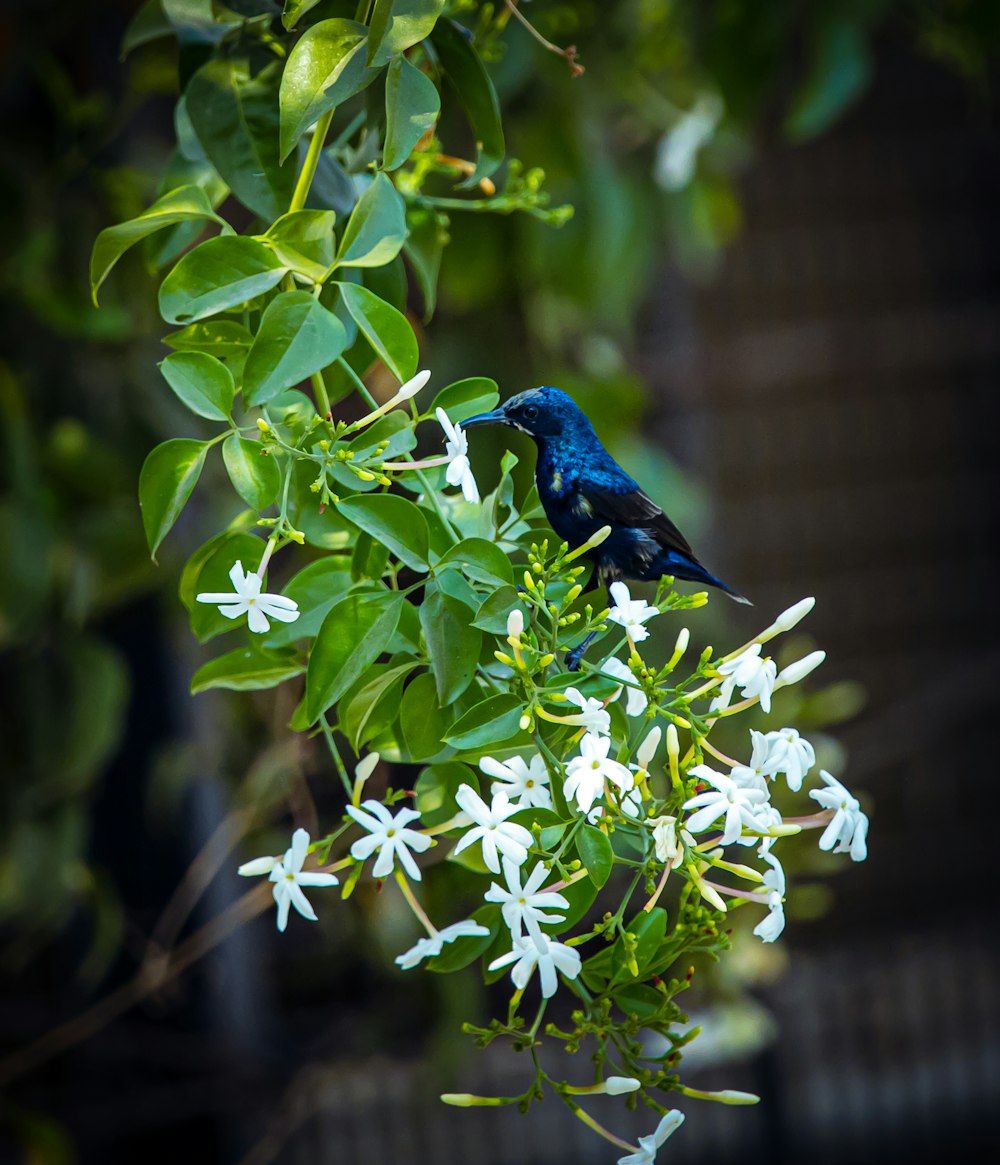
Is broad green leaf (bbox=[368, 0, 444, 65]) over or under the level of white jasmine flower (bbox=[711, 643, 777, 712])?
over

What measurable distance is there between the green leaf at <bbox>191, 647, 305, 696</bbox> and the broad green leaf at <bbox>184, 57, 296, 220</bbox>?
20 centimetres

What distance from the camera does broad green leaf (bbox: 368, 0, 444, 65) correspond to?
457 millimetres

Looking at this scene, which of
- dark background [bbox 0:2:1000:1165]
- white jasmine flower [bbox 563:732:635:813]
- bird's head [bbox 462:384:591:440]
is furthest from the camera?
dark background [bbox 0:2:1000:1165]

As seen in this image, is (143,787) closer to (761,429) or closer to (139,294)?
(139,294)

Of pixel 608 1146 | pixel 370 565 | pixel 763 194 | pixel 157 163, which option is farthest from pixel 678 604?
pixel 763 194

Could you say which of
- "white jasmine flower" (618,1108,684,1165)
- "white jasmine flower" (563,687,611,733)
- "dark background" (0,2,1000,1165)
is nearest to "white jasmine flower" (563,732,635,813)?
"white jasmine flower" (563,687,611,733)

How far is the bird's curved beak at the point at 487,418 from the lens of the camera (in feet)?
1.48

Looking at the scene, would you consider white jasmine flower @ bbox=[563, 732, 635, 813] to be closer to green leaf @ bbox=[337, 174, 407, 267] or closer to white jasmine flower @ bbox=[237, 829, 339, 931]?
white jasmine flower @ bbox=[237, 829, 339, 931]

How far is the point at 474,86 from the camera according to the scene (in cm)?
57

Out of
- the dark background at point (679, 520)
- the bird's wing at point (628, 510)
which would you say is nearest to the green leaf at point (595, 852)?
the bird's wing at point (628, 510)

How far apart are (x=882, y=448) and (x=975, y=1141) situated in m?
1.46

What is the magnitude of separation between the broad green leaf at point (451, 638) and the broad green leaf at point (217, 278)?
14 cm

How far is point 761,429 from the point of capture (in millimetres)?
2629

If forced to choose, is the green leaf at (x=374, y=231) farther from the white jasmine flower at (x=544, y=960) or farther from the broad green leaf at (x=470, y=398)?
the white jasmine flower at (x=544, y=960)
